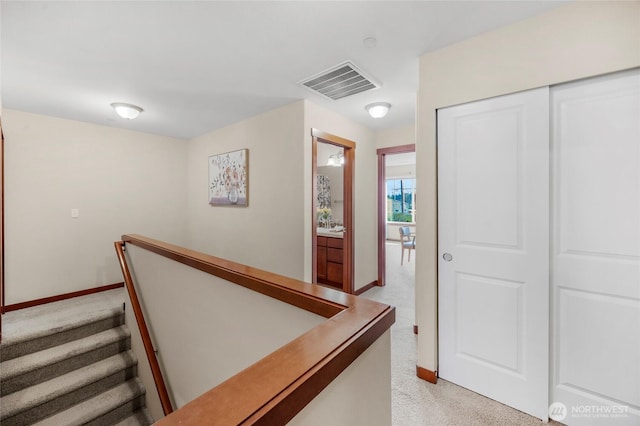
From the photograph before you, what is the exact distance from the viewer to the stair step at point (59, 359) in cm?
222

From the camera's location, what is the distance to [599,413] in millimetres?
1509

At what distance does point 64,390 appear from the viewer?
7.52 ft

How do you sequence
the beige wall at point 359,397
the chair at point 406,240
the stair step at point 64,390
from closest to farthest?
the beige wall at point 359,397
the stair step at point 64,390
the chair at point 406,240

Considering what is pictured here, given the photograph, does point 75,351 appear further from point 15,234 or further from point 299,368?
point 299,368

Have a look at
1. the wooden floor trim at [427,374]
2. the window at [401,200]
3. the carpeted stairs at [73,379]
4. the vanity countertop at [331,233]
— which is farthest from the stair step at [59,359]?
the window at [401,200]

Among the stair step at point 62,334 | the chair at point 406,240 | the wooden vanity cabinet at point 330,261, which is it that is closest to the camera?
the stair step at point 62,334

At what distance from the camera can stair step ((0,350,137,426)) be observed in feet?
Answer: 6.92

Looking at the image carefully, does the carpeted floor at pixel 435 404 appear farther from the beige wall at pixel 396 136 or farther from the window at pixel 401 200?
the window at pixel 401 200

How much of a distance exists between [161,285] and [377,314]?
1978 millimetres

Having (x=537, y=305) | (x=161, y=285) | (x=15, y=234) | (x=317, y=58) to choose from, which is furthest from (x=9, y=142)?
(x=537, y=305)

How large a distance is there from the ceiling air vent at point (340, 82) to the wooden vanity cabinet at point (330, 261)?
210 cm

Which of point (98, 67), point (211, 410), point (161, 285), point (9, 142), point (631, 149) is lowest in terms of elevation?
point (161, 285)
